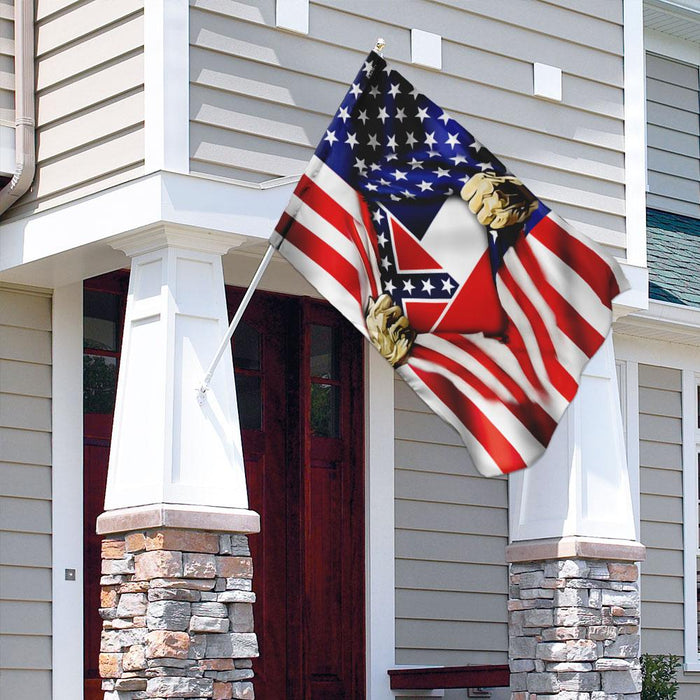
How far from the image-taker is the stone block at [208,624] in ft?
24.3

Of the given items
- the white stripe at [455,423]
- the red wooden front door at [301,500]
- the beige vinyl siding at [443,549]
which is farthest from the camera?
the beige vinyl siding at [443,549]

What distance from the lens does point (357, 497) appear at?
1012 centimetres

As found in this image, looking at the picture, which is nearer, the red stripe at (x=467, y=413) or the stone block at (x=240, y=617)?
the red stripe at (x=467, y=413)

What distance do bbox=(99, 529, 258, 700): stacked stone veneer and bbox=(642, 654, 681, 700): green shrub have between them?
3901mm

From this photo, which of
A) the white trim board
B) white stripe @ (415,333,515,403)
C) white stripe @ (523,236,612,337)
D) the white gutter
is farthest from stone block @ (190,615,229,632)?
the white gutter

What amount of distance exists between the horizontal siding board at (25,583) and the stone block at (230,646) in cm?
161

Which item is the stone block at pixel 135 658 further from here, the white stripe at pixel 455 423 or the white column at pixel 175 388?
the white stripe at pixel 455 423

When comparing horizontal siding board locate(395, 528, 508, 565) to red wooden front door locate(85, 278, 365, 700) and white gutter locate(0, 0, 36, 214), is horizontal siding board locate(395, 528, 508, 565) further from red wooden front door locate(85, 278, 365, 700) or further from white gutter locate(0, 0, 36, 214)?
white gutter locate(0, 0, 36, 214)

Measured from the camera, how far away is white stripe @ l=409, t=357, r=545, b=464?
6.95 meters

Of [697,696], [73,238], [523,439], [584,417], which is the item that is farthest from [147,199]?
[697,696]

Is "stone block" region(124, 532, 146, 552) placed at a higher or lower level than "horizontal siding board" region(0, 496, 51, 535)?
lower

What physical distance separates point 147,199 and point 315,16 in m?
1.63

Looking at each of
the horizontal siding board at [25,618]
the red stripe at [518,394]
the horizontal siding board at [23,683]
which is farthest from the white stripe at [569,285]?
the horizontal siding board at [23,683]

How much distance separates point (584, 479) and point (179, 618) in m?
2.82
